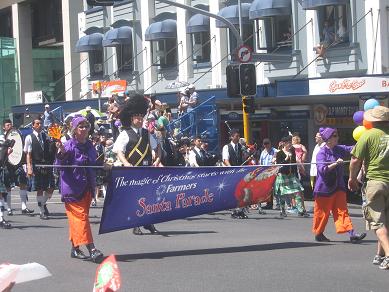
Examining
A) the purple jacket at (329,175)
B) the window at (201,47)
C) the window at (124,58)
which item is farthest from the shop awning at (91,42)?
the purple jacket at (329,175)

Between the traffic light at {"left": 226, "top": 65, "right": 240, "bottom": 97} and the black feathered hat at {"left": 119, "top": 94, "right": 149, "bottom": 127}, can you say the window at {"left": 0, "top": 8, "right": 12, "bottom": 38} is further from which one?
the black feathered hat at {"left": 119, "top": 94, "right": 149, "bottom": 127}

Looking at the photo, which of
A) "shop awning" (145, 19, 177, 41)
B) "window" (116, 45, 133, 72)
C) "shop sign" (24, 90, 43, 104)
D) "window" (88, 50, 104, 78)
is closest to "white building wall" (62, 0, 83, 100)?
"shop sign" (24, 90, 43, 104)

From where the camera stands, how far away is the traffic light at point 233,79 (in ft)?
65.8

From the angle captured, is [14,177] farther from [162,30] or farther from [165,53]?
[165,53]

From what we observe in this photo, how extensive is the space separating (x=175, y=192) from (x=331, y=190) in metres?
2.20

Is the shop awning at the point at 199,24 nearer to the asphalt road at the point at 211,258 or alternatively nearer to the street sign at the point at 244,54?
the street sign at the point at 244,54

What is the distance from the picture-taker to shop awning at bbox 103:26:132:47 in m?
34.2

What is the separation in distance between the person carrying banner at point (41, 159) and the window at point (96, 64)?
21603 millimetres

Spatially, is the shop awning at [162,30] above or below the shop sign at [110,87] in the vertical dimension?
above

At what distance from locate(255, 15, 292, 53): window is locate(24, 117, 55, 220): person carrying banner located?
1234cm

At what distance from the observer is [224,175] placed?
1116 centimetres

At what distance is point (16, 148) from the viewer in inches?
604

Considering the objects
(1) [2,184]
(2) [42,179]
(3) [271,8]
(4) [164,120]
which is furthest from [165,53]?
(1) [2,184]

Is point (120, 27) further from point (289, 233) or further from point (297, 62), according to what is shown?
point (289, 233)
